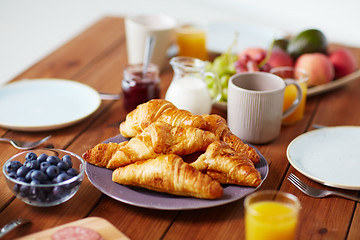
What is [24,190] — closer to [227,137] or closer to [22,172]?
[22,172]

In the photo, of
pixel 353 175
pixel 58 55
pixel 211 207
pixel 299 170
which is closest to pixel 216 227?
pixel 211 207

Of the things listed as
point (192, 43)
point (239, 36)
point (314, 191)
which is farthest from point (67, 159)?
point (239, 36)

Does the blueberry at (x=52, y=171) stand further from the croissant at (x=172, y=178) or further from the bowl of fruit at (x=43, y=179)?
the croissant at (x=172, y=178)

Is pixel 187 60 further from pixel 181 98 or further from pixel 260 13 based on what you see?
pixel 260 13

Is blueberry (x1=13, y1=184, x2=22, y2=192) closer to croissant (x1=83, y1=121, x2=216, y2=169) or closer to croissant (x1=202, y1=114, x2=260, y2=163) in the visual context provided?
croissant (x1=83, y1=121, x2=216, y2=169)

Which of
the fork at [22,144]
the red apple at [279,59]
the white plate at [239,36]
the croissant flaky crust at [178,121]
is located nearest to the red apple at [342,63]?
the red apple at [279,59]

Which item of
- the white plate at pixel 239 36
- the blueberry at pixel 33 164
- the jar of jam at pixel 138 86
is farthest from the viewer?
the white plate at pixel 239 36
